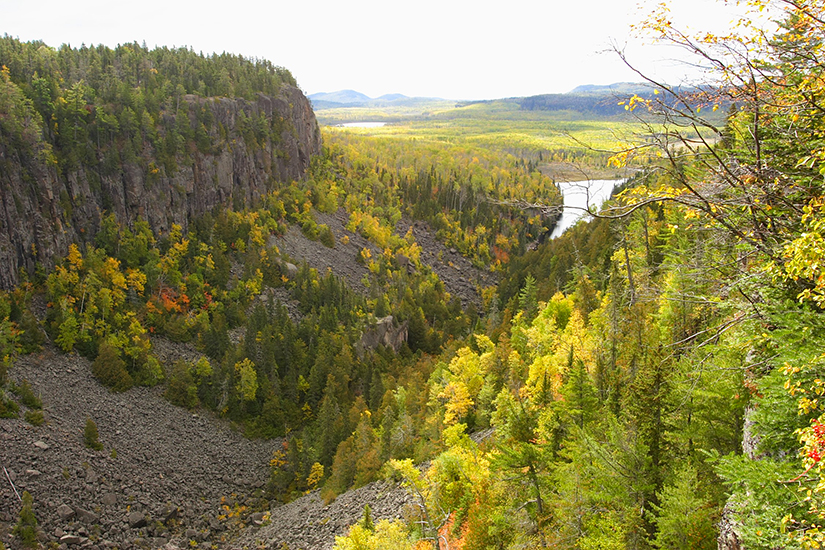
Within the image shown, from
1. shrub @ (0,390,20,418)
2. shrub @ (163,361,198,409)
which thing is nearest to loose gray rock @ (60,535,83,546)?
shrub @ (0,390,20,418)

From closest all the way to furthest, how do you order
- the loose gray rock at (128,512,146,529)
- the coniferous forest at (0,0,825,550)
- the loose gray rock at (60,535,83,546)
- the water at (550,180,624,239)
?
the water at (550,180,624,239) < the coniferous forest at (0,0,825,550) < the loose gray rock at (60,535,83,546) < the loose gray rock at (128,512,146,529)

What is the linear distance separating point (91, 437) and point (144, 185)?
4941cm

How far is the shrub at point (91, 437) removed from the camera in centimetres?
5244

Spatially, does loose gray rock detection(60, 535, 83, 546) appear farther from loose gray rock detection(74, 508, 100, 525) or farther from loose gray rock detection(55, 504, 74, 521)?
loose gray rock detection(74, 508, 100, 525)

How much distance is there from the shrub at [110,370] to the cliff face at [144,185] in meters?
16.9

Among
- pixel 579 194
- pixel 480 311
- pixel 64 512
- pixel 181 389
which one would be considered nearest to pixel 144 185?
pixel 181 389

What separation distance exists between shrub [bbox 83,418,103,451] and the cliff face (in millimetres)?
26889

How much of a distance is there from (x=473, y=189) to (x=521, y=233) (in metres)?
25.9

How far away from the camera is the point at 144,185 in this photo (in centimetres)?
8594

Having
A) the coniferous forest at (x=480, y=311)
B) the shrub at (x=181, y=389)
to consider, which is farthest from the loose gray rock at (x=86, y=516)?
the shrub at (x=181, y=389)

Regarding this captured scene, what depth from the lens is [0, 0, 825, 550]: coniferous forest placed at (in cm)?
898

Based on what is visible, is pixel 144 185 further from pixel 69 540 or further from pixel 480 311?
pixel 480 311

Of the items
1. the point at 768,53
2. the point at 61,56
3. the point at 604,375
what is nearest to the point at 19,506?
the point at 604,375

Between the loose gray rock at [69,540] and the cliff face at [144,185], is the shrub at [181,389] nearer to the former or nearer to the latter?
the loose gray rock at [69,540]
